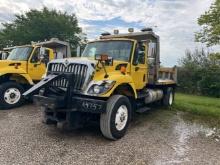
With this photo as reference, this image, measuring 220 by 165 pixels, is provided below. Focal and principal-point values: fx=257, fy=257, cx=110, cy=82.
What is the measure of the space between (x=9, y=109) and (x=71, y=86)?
4.05m

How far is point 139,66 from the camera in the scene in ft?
23.6

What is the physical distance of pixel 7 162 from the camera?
14.1ft

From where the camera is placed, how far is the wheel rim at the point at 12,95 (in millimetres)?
8555

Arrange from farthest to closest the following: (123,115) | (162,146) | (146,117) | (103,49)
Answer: (146,117) < (103,49) < (123,115) < (162,146)

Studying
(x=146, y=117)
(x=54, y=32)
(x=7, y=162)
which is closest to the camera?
(x=7, y=162)

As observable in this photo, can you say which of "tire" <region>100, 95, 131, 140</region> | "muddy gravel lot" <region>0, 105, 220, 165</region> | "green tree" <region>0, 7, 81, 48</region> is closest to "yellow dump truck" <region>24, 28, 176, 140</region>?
"tire" <region>100, 95, 131, 140</region>

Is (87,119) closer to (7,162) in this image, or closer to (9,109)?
(7,162)

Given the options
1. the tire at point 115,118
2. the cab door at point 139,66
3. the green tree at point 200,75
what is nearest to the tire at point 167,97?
the cab door at point 139,66

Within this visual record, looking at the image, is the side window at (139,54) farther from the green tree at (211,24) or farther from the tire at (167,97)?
the green tree at (211,24)

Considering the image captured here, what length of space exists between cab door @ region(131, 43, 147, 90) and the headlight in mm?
1523

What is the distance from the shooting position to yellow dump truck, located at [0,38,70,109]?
28.1 feet

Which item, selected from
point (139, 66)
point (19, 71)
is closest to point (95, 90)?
point (139, 66)

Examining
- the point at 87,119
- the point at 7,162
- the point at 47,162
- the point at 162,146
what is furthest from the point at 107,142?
the point at 7,162

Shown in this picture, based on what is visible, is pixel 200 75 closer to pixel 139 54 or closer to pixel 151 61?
pixel 151 61
